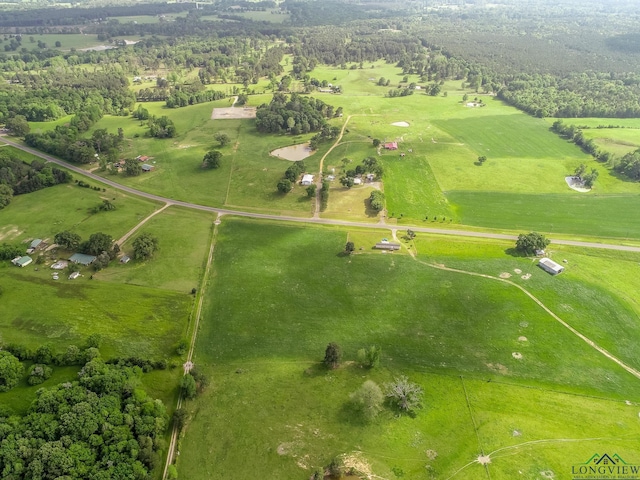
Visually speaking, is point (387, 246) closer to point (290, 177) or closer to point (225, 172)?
point (290, 177)

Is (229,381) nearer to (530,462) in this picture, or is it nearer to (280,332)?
(280,332)

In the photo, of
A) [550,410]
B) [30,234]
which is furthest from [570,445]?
[30,234]

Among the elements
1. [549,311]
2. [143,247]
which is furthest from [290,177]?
[549,311]

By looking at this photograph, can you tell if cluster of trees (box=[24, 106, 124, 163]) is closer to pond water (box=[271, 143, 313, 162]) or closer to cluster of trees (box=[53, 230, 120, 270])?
cluster of trees (box=[53, 230, 120, 270])

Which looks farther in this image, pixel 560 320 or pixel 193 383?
pixel 560 320

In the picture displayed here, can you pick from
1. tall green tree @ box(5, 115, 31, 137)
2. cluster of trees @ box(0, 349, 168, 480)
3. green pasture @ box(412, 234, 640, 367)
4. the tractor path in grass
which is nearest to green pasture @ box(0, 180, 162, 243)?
cluster of trees @ box(0, 349, 168, 480)
